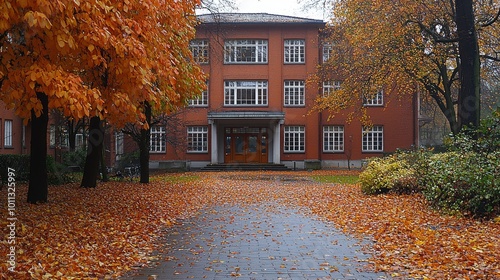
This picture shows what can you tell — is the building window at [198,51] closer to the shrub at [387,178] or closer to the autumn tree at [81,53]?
the shrub at [387,178]

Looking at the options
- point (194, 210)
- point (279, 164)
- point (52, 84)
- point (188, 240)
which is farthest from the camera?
point (279, 164)

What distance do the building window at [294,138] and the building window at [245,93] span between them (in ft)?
9.48

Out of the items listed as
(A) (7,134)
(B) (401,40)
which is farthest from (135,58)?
(A) (7,134)

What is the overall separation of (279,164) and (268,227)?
2799cm

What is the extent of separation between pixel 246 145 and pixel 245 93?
4.18 metres

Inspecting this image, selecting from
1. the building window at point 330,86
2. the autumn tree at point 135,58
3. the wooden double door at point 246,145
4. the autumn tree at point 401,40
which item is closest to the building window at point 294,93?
the building window at point 330,86

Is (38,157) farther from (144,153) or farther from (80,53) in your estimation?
(144,153)

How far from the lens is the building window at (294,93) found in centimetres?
3972

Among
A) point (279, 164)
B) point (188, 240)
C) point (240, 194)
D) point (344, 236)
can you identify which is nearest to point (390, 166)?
point (240, 194)

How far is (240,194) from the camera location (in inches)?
759

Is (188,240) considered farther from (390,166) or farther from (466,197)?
(390,166)

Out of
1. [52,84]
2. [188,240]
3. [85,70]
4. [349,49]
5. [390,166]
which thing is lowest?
[188,240]

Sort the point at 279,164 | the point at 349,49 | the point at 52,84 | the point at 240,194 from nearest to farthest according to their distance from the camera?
the point at 52,84 → the point at 240,194 → the point at 349,49 → the point at 279,164

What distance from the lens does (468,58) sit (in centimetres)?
1506
